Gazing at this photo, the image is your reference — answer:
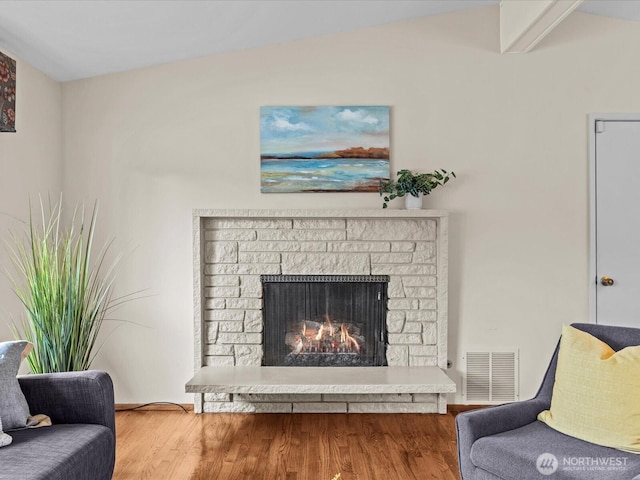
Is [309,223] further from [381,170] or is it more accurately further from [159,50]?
[159,50]

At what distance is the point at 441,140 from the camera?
390 cm

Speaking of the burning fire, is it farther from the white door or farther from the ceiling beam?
the ceiling beam

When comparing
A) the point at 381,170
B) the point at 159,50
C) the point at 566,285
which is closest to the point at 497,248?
the point at 566,285

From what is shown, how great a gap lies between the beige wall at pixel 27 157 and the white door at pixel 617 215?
3.70 m

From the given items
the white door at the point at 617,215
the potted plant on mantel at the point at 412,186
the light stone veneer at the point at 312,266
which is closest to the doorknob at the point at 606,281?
the white door at the point at 617,215

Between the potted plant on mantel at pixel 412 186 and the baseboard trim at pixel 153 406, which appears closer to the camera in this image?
the potted plant on mantel at pixel 412 186

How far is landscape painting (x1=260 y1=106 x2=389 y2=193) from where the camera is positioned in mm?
3885

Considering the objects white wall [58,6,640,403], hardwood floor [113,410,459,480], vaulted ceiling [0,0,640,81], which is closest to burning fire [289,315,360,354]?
hardwood floor [113,410,459,480]

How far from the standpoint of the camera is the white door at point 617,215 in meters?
3.86

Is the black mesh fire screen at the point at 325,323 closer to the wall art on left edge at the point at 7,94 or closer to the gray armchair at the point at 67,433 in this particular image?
the gray armchair at the point at 67,433

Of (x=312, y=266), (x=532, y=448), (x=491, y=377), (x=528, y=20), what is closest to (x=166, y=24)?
(x=312, y=266)

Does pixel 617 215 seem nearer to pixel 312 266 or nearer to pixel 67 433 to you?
pixel 312 266

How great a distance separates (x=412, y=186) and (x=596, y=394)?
74.7 inches

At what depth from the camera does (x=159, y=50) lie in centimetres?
363
